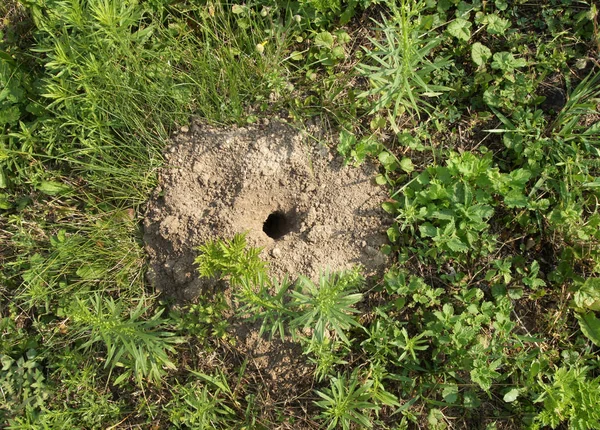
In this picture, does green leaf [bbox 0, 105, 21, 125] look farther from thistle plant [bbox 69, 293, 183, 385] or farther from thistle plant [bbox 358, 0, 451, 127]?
thistle plant [bbox 358, 0, 451, 127]

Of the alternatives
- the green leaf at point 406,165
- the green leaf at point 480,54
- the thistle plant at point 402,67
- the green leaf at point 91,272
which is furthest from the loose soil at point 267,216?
the green leaf at point 480,54

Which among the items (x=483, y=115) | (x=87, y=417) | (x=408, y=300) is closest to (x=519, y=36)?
(x=483, y=115)

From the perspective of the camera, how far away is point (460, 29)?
9.30 feet

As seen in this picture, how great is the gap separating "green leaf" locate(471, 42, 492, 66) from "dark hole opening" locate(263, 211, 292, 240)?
1.42m

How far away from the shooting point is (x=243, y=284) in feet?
7.80

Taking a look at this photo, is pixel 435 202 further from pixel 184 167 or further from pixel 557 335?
pixel 184 167

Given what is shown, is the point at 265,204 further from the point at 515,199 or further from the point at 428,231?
the point at 515,199

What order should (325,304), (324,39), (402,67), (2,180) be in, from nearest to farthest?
(325,304) < (402,67) < (324,39) < (2,180)

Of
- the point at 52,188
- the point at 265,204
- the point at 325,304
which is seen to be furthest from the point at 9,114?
the point at 325,304

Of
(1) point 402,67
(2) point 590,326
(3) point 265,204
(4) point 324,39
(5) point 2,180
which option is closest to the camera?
(1) point 402,67

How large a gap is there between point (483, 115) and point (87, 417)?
2.82m

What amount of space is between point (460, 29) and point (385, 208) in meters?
1.14

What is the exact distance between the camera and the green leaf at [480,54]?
283 centimetres

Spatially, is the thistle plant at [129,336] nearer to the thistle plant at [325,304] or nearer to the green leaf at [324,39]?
the thistle plant at [325,304]
